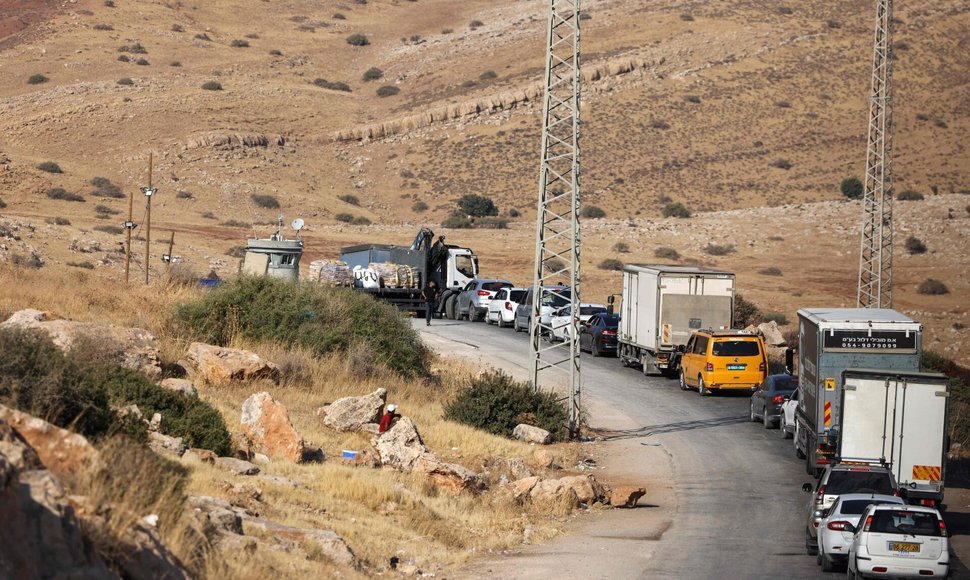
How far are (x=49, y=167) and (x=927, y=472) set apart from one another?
72512 millimetres

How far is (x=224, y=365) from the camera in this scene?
26719 mm

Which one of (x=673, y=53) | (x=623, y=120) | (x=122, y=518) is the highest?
(x=673, y=53)

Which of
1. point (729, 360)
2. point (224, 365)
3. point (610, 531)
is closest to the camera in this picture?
point (610, 531)

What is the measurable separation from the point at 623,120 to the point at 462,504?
3308 inches

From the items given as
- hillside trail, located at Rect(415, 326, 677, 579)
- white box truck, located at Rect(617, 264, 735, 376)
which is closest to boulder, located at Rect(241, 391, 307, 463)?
hillside trail, located at Rect(415, 326, 677, 579)

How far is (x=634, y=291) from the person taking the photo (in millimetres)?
38531

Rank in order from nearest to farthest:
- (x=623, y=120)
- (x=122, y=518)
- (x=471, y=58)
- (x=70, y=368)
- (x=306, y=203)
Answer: (x=122, y=518)
(x=70, y=368)
(x=306, y=203)
(x=623, y=120)
(x=471, y=58)

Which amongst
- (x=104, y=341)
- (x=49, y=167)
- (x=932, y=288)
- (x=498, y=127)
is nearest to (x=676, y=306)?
(x=104, y=341)

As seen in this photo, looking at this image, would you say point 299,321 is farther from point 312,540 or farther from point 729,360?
point 312,540

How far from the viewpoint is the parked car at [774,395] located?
98.2ft

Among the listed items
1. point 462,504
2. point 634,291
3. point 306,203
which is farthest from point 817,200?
point 462,504

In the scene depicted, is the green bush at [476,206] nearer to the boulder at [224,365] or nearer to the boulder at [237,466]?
the boulder at [224,365]

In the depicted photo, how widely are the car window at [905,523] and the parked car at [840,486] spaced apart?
1.73m

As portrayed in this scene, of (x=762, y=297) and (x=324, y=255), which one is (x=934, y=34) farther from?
(x=324, y=255)
